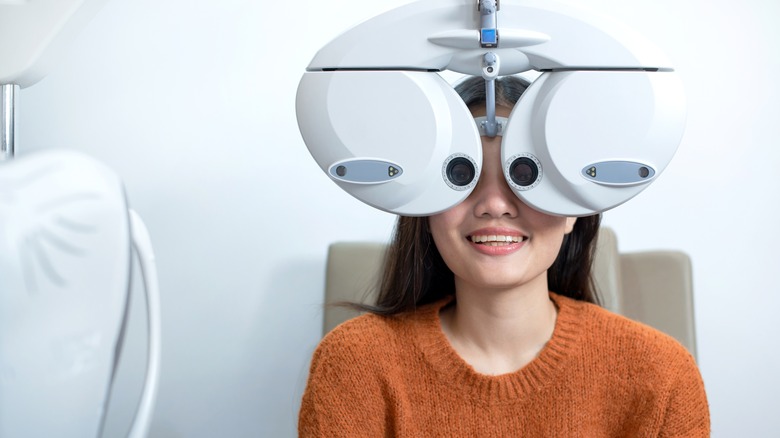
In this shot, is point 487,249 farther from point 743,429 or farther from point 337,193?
point 743,429

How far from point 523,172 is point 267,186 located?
31.8 inches

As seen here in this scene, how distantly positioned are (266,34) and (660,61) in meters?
0.89

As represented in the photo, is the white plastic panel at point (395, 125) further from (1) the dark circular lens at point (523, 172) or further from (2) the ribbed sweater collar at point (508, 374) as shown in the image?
(2) the ribbed sweater collar at point (508, 374)

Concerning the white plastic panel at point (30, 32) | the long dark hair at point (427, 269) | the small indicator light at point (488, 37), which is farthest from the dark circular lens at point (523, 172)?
the white plastic panel at point (30, 32)

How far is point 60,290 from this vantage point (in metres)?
0.85

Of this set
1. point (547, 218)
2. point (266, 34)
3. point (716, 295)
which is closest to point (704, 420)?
point (547, 218)

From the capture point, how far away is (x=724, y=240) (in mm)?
1630

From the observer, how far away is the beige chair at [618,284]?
1.45 m

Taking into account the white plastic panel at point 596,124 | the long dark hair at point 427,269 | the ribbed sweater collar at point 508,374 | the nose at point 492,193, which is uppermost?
the white plastic panel at point 596,124

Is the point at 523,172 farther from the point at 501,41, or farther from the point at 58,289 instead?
the point at 58,289

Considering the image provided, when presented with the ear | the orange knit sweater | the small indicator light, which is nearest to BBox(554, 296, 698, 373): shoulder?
the orange knit sweater

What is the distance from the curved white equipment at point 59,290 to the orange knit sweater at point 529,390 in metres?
0.32

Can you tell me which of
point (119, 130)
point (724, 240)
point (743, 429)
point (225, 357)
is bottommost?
point (743, 429)

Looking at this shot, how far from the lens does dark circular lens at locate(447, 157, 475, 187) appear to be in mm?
835
